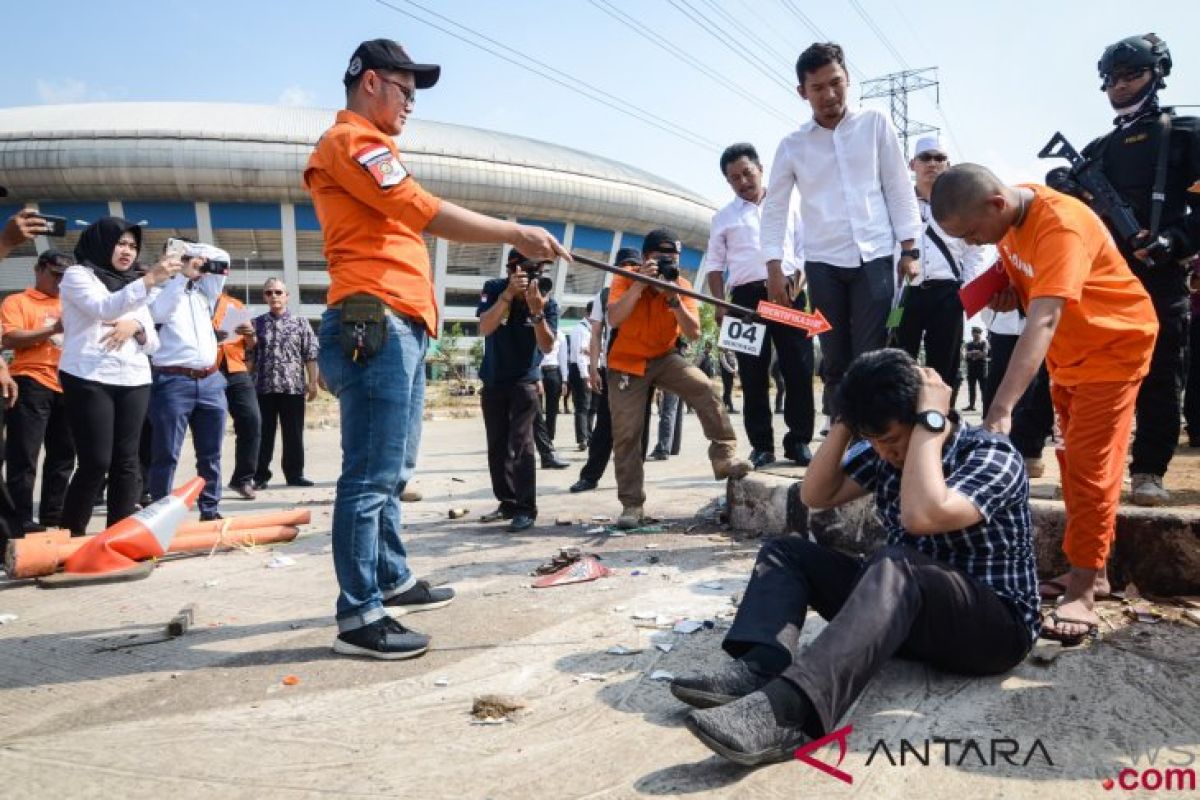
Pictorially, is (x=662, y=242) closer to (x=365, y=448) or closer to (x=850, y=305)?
(x=850, y=305)

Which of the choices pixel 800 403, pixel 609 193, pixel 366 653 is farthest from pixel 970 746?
pixel 609 193

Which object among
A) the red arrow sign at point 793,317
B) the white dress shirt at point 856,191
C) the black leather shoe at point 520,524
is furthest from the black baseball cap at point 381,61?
the black leather shoe at point 520,524

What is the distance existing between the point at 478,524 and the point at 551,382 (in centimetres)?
488

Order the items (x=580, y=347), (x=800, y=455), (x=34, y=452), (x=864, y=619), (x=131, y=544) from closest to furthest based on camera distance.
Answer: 1. (x=864, y=619)
2. (x=131, y=544)
3. (x=800, y=455)
4. (x=34, y=452)
5. (x=580, y=347)

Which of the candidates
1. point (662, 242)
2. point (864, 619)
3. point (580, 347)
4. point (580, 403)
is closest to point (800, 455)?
point (662, 242)

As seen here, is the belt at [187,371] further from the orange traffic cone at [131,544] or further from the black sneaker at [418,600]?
the black sneaker at [418,600]

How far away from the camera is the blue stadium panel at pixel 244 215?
137ft

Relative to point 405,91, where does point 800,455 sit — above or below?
below

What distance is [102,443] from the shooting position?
4.30 meters

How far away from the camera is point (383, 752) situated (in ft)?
6.72

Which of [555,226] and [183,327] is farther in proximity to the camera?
[555,226]

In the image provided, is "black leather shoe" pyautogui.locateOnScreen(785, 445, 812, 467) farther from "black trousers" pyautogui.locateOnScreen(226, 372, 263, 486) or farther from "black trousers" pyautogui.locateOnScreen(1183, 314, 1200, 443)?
"black trousers" pyautogui.locateOnScreen(226, 372, 263, 486)

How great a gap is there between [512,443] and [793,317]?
2072 mm

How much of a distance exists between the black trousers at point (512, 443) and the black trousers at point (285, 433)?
112 inches
